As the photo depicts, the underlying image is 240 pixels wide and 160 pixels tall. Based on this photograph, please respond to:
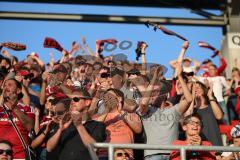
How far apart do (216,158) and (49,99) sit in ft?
8.01

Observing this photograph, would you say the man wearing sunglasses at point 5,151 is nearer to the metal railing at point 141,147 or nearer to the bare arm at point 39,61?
the metal railing at point 141,147

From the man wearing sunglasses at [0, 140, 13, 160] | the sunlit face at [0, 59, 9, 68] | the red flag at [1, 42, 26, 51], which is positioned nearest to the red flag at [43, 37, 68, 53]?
the red flag at [1, 42, 26, 51]

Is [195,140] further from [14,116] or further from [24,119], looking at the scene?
[14,116]

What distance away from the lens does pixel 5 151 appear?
7.36 meters

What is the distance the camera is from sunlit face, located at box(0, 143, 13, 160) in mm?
7332

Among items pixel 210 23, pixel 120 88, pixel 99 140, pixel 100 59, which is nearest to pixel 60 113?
pixel 99 140

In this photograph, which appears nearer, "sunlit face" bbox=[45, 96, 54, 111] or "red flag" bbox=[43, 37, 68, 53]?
"sunlit face" bbox=[45, 96, 54, 111]

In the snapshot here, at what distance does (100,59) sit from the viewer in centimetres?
1026

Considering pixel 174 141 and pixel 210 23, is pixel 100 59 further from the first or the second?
pixel 210 23

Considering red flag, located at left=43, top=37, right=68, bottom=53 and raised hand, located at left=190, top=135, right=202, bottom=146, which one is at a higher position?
red flag, located at left=43, top=37, right=68, bottom=53

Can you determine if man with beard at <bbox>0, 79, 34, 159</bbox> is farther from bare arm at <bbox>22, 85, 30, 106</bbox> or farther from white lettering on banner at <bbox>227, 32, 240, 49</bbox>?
white lettering on banner at <bbox>227, 32, 240, 49</bbox>

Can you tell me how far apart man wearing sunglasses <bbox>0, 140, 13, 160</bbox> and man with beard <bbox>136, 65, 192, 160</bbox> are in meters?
1.66

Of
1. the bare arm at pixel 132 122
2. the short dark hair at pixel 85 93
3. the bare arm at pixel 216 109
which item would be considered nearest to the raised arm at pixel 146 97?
the bare arm at pixel 132 122

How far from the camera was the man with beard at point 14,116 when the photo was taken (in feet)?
25.2
